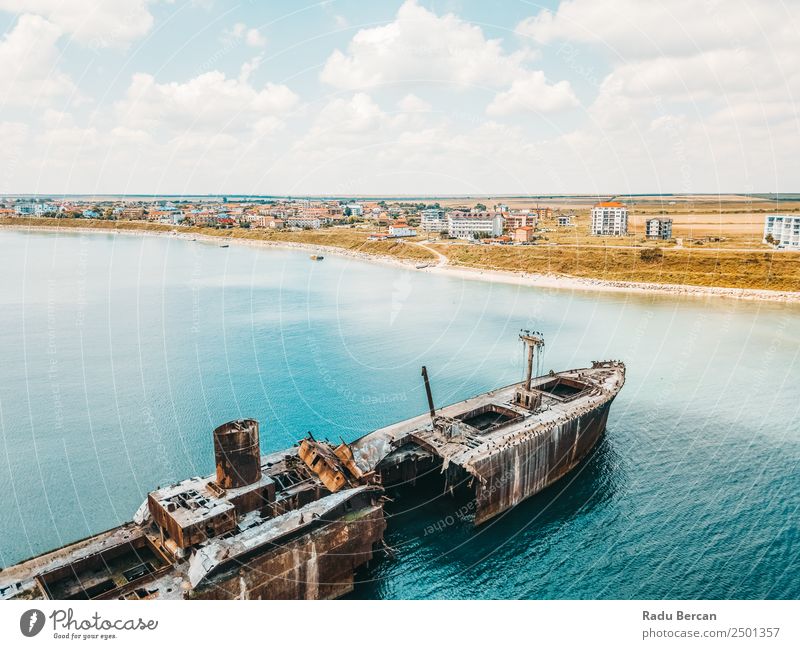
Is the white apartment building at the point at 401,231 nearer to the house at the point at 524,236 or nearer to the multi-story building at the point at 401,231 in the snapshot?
the multi-story building at the point at 401,231

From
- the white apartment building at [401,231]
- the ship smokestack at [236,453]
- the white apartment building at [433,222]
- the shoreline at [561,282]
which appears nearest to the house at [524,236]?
the shoreline at [561,282]

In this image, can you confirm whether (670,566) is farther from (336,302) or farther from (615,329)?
(336,302)

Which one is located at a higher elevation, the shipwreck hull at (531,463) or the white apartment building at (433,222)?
the white apartment building at (433,222)

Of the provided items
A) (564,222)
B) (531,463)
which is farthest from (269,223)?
(531,463)

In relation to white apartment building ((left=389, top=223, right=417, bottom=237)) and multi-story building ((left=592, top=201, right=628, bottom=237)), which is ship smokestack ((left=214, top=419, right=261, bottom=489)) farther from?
multi-story building ((left=592, top=201, right=628, bottom=237))

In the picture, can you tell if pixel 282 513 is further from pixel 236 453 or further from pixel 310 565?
pixel 236 453
